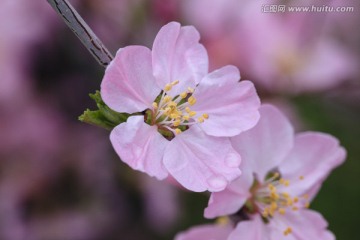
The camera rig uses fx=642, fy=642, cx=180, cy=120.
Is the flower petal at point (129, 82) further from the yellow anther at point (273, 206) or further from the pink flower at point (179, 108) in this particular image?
the yellow anther at point (273, 206)

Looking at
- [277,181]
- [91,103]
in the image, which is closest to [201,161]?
[277,181]

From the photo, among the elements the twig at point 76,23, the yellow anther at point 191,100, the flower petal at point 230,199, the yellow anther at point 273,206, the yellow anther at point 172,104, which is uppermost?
the twig at point 76,23

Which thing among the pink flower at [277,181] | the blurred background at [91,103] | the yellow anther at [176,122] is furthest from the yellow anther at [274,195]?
the blurred background at [91,103]

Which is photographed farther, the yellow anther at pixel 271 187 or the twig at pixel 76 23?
the yellow anther at pixel 271 187

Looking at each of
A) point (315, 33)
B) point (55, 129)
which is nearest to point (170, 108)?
point (55, 129)

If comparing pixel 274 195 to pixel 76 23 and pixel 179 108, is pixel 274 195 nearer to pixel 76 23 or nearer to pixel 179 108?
pixel 179 108
